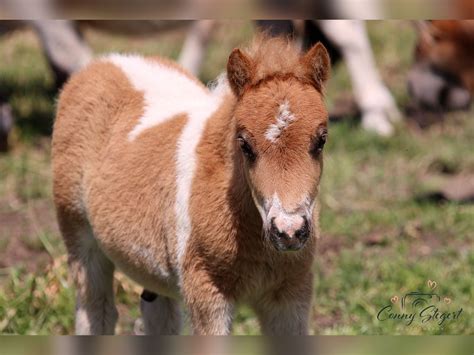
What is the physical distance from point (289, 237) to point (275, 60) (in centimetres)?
70

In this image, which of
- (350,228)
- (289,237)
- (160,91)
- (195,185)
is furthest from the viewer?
(350,228)

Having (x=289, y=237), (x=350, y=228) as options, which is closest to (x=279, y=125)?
(x=289, y=237)

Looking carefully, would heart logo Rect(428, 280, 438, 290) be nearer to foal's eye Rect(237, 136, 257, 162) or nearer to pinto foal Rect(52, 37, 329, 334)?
pinto foal Rect(52, 37, 329, 334)

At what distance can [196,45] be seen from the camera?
9141 mm

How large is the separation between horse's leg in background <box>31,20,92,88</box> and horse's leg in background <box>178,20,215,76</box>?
1345 mm

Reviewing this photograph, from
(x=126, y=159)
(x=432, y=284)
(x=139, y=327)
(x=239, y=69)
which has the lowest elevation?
(x=139, y=327)

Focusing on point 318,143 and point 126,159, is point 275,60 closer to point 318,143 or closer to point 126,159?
point 318,143

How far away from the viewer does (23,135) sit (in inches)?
314

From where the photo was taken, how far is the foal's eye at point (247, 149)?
3.06 m

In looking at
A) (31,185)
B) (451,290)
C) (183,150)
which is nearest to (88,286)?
(183,150)

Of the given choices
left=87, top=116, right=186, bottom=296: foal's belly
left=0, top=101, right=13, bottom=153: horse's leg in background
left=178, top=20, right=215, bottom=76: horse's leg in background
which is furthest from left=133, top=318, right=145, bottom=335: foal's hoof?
left=178, top=20, right=215, bottom=76: horse's leg in background

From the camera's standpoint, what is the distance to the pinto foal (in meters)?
3.03

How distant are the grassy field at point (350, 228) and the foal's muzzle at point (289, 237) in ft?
2.57

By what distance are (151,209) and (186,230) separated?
0.99 feet
